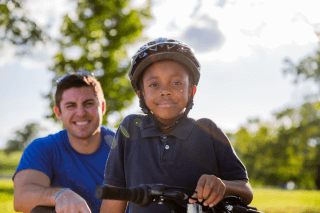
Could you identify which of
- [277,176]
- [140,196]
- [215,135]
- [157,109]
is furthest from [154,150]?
[277,176]

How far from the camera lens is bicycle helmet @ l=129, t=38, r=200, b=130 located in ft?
8.32

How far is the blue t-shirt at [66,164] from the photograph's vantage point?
3.63 meters

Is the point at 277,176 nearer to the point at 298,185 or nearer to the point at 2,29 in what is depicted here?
the point at 298,185

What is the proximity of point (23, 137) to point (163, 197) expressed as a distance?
102 metres

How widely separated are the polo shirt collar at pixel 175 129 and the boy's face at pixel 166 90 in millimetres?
83

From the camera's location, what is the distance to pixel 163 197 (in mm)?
1547

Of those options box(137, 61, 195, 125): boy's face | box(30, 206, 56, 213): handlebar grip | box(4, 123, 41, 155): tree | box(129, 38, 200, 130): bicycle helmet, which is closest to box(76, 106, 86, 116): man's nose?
box(30, 206, 56, 213): handlebar grip

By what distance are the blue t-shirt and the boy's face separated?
1783mm

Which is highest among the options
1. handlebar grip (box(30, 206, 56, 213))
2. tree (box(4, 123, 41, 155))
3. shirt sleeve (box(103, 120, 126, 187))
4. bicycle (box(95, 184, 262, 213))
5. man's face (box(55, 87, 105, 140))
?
tree (box(4, 123, 41, 155))

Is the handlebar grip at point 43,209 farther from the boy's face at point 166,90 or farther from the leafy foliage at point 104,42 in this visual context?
the leafy foliage at point 104,42

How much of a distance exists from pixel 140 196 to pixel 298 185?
78.4 meters

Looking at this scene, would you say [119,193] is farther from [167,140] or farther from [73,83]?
[73,83]

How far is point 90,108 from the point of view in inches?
162

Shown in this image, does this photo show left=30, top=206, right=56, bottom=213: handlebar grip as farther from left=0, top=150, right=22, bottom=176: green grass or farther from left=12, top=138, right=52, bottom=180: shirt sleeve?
left=0, top=150, right=22, bottom=176: green grass
